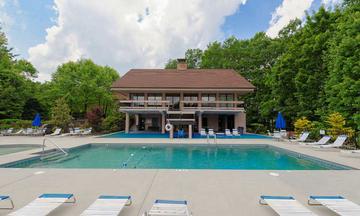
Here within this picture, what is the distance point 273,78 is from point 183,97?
10.3 meters

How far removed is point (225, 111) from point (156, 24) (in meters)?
11.1

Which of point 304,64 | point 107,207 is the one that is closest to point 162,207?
point 107,207

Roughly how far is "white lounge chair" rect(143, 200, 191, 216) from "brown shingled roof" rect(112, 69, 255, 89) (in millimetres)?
21856

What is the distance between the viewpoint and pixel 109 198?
14.0 ft

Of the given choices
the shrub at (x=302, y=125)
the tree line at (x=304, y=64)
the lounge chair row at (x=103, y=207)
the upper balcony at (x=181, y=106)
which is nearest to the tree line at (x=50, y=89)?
the upper balcony at (x=181, y=106)

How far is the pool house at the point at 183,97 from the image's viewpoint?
2486cm

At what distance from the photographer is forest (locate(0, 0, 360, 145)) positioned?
16359 mm

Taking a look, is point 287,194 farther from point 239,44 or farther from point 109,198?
point 239,44

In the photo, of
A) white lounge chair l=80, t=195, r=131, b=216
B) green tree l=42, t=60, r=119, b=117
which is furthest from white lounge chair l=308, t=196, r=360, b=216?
green tree l=42, t=60, r=119, b=117

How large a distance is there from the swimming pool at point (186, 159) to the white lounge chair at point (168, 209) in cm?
578

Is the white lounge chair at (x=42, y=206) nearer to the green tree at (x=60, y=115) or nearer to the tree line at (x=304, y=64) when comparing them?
the tree line at (x=304, y=64)

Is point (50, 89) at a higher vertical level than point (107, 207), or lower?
higher

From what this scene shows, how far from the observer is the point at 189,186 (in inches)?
229

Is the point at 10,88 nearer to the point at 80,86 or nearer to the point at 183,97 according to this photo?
the point at 80,86
